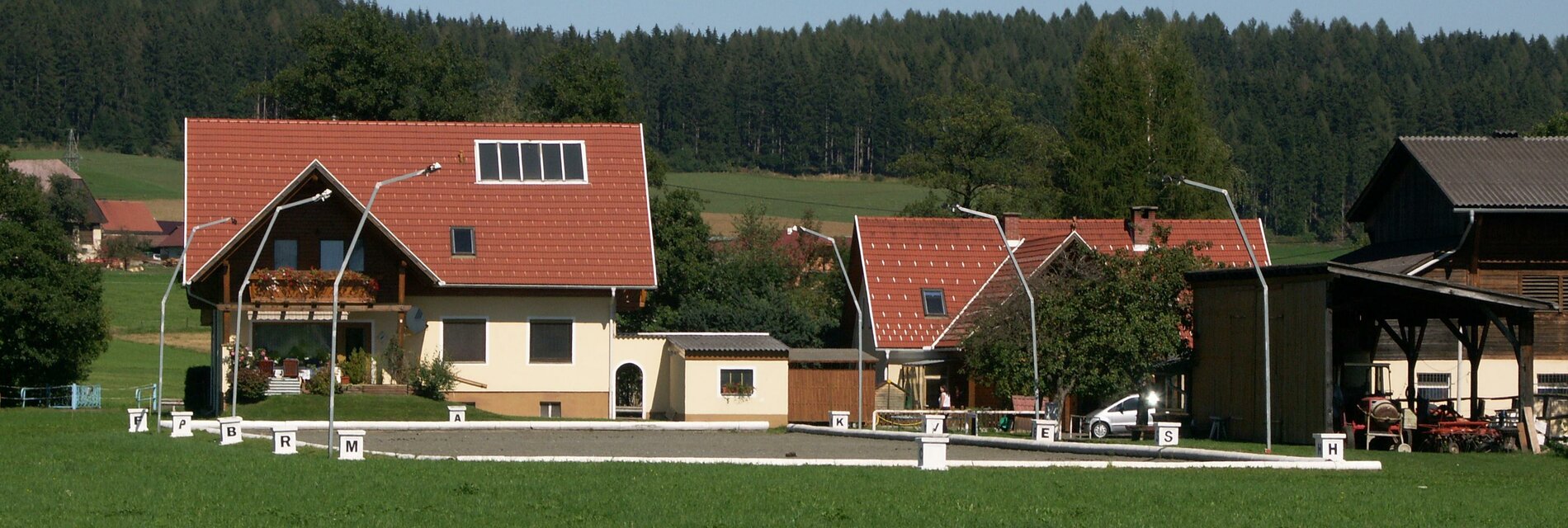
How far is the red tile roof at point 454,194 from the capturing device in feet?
143

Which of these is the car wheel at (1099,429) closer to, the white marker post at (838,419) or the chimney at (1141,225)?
the white marker post at (838,419)

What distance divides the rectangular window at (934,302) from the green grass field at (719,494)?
26181 mm

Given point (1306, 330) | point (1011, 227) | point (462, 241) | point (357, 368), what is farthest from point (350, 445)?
point (1011, 227)

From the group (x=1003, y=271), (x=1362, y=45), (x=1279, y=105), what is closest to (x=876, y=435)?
(x=1003, y=271)

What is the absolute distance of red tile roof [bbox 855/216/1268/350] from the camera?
158 feet

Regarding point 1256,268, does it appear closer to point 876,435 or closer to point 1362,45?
point 876,435

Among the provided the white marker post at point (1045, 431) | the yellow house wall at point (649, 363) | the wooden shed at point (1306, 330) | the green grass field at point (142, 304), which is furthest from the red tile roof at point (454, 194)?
the green grass field at point (142, 304)

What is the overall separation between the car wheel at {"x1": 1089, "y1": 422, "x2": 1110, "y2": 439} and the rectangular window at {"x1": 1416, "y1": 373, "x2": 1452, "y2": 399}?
7781 mm

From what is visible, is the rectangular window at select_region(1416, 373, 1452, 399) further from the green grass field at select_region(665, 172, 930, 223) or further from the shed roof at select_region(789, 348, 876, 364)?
the green grass field at select_region(665, 172, 930, 223)

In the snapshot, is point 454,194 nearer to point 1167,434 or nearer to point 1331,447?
point 1167,434

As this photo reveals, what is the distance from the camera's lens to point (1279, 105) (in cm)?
14638

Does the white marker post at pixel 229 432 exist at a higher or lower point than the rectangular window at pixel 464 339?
lower

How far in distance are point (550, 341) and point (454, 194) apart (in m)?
5.01

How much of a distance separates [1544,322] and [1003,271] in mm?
14063
